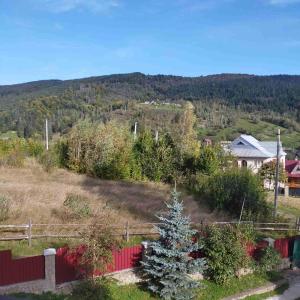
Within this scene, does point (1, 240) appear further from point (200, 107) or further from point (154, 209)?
point (200, 107)

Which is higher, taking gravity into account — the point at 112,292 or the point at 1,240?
the point at 1,240

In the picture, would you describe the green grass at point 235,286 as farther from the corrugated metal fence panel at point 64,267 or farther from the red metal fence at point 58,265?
the corrugated metal fence panel at point 64,267

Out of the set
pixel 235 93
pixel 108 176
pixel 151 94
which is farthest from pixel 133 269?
pixel 235 93

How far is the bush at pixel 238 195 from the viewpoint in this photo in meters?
25.6

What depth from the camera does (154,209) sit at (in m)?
23.9

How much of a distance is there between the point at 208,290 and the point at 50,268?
6013mm

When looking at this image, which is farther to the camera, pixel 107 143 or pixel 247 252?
pixel 107 143

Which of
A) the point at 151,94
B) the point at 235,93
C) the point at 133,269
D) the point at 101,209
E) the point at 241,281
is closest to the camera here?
the point at 133,269

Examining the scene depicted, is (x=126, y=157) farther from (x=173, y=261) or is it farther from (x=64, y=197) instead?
(x=173, y=261)

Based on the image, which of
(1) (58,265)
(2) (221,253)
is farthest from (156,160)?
(1) (58,265)

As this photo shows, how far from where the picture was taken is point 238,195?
25.7 meters

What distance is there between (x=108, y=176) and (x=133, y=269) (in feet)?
59.8

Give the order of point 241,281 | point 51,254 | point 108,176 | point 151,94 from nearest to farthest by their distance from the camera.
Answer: point 51,254 < point 241,281 < point 108,176 < point 151,94

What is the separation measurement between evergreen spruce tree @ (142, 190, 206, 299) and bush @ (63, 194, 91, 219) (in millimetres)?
5574
